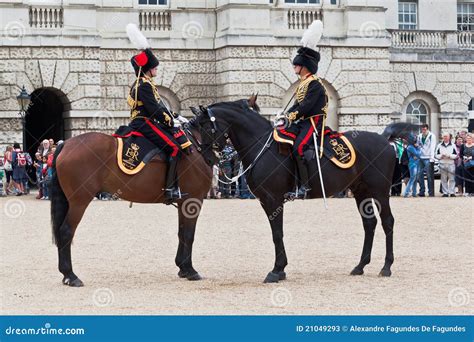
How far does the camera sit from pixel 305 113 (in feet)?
46.1

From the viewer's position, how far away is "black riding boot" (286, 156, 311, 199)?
13891 millimetres

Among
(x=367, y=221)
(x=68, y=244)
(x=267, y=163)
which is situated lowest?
(x=68, y=244)

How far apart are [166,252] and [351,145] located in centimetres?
381

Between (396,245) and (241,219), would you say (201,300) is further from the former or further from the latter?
(241,219)

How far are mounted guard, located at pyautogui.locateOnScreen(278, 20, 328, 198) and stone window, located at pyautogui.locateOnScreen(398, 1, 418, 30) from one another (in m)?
23.6

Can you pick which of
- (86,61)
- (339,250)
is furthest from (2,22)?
(339,250)

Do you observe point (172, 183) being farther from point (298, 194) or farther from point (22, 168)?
point (22, 168)

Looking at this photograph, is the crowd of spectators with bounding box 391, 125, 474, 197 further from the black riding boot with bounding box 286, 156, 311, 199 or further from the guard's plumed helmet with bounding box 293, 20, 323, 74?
the black riding boot with bounding box 286, 156, 311, 199

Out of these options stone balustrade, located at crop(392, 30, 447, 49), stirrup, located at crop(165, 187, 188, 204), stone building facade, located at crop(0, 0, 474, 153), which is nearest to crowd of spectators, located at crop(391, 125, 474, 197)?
stone building facade, located at crop(0, 0, 474, 153)

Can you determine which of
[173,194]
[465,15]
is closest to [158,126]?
[173,194]

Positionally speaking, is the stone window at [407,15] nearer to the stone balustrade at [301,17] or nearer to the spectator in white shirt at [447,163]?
the stone balustrade at [301,17]

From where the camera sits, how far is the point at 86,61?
30484 millimetres

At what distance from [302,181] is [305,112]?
34.9 inches

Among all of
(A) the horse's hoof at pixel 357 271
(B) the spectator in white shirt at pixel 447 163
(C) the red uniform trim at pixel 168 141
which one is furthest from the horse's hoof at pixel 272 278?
Answer: (B) the spectator in white shirt at pixel 447 163
